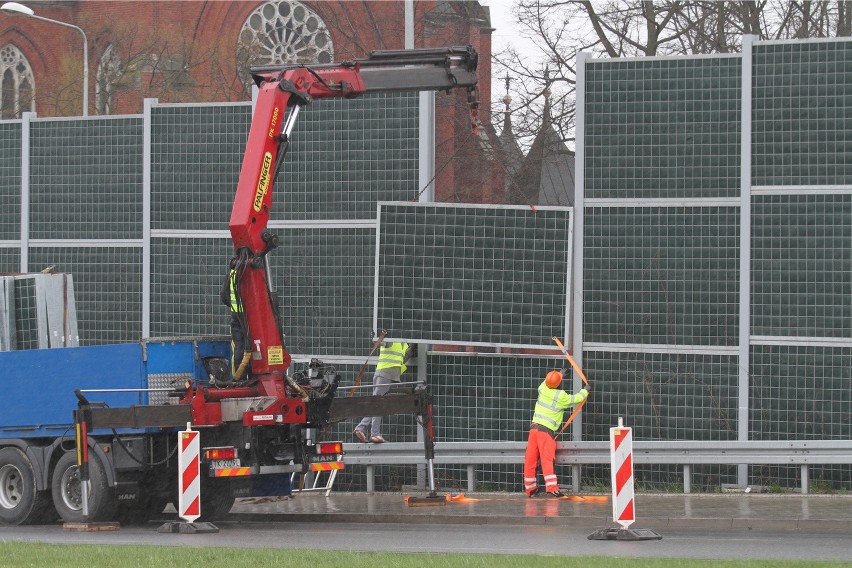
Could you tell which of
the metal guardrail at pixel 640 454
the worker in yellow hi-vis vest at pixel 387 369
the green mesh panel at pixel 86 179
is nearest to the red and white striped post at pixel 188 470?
Result: the worker in yellow hi-vis vest at pixel 387 369

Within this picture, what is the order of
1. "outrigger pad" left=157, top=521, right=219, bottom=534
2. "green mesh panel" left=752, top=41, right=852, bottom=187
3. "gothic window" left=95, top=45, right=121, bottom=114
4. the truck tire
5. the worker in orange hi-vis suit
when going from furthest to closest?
"gothic window" left=95, top=45, right=121, bottom=114, "green mesh panel" left=752, top=41, right=852, bottom=187, the worker in orange hi-vis suit, the truck tire, "outrigger pad" left=157, top=521, right=219, bottom=534

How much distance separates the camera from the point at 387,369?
62.6 ft

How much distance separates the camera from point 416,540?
44.2ft

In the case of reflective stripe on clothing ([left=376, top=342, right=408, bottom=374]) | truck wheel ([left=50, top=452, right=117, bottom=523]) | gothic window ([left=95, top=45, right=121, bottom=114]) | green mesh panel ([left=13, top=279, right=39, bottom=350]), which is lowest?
truck wheel ([left=50, top=452, right=117, bottom=523])

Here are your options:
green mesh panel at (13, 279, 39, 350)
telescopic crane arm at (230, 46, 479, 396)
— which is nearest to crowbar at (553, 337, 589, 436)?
telescopic crane arm at (230, 46, 479, 396)

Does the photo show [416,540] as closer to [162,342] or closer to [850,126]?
[162,342]

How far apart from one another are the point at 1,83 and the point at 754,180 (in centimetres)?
4445

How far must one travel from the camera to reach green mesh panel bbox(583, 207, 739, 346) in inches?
720

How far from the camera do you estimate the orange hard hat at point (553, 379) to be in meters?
18.0

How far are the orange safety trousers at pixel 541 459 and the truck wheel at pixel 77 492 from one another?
5.44 m

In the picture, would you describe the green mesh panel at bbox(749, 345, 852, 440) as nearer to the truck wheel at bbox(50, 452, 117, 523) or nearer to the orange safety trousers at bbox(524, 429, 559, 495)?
the orange safety trousers at bbox(524, 429, 559, 495)

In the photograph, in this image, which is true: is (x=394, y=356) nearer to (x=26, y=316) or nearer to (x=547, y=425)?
(x=547, y=425)

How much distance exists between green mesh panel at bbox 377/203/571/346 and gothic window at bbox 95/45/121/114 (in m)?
27.0

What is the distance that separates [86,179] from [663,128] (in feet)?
29.5
